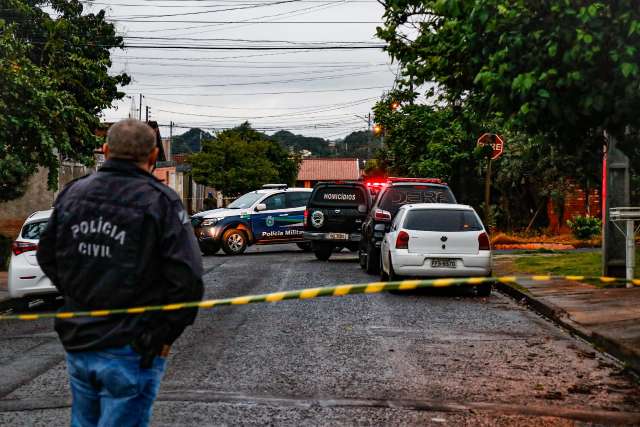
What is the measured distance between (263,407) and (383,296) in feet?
27.1

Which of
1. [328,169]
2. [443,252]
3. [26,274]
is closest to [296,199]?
[443,252]

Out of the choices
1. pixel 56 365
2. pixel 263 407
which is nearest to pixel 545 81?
pixel 263 407

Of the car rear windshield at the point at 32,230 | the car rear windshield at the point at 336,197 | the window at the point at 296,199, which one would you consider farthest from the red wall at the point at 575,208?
the car rear windshield at the point at 32,230

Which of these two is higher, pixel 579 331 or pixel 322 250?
pixel 322 250

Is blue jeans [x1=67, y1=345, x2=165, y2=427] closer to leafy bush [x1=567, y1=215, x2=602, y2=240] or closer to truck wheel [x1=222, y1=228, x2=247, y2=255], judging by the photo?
truck wheel [x1=222, y1=228, x2=247, y2=255]

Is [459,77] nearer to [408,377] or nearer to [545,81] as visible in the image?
[545,81]

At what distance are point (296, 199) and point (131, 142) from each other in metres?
22.7

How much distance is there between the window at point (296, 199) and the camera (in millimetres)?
26375

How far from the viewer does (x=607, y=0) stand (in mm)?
8102

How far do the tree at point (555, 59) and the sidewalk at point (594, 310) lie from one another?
7.30 feet

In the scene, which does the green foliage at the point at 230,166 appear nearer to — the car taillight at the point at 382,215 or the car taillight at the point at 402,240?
the car taillight at the point at 382,215

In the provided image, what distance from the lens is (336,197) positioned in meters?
23.1

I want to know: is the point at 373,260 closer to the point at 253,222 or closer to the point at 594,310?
the point at 594,310

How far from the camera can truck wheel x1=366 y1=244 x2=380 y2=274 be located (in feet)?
60.5
